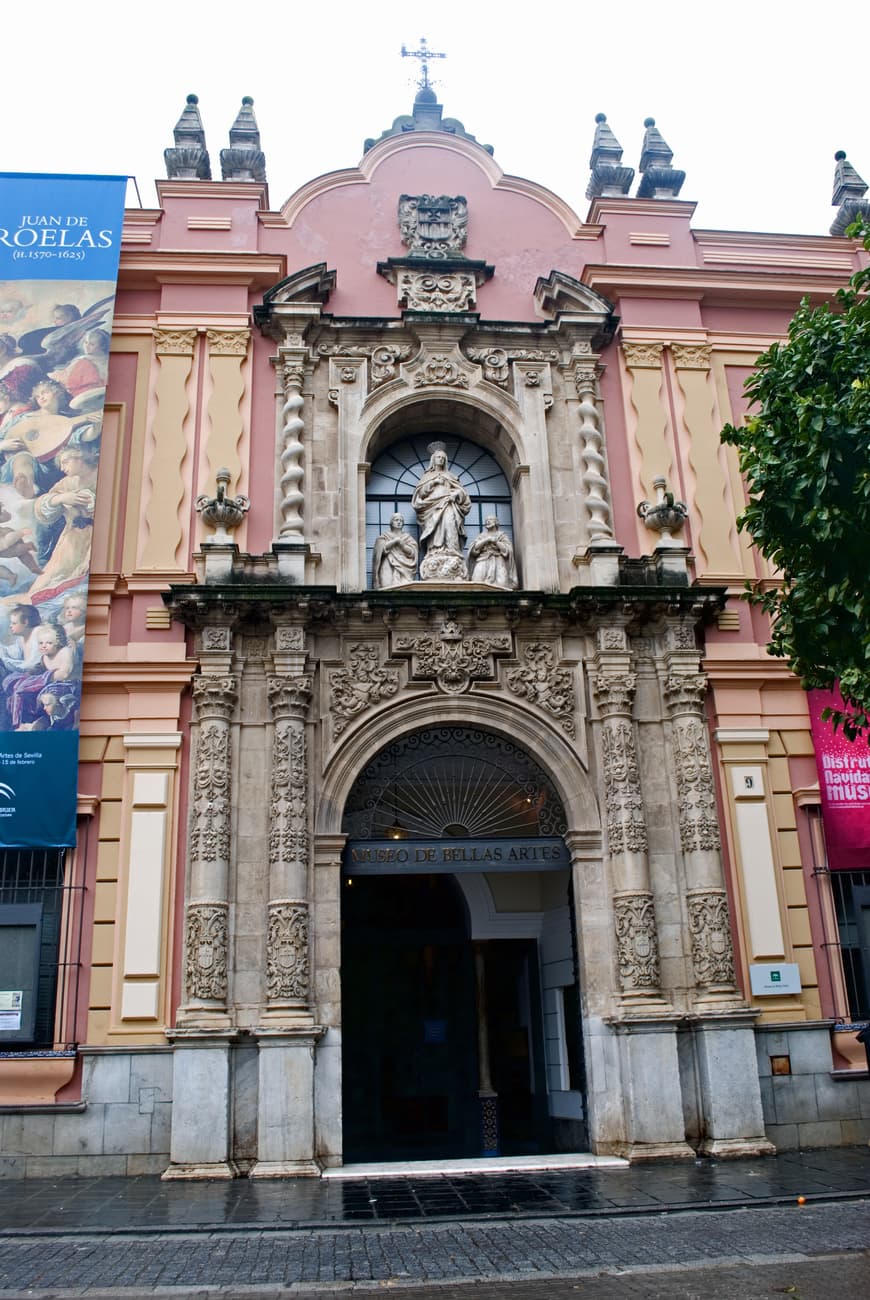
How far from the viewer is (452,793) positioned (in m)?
14.2

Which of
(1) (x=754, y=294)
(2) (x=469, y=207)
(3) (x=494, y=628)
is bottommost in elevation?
(3) (x=494, y=628)

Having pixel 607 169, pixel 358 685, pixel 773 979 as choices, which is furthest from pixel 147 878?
pixel 607 169

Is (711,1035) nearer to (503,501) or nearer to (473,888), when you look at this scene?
(473,888)

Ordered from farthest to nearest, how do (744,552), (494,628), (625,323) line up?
(625,323)
(744,552)
(494,628)

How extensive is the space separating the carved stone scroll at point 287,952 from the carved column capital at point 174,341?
761cm

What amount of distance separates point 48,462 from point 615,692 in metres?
7.72

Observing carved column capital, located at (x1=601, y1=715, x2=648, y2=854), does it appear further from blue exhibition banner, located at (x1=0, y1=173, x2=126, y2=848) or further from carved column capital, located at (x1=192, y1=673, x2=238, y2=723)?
blue exhibition banner, located at (x1=0, y1=173, x2=126, y2=848)

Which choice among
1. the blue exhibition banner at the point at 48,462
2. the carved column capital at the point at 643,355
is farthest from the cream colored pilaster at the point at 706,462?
the blue exhibition banner at the point at 48,462

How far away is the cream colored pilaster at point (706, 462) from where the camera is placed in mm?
15250

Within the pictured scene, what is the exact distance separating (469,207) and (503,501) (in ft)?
15.0

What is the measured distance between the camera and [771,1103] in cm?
1304

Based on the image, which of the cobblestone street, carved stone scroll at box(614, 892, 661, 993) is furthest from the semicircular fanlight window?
the cobblestone street

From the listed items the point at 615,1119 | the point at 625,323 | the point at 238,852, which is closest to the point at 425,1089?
the point at 615,1119

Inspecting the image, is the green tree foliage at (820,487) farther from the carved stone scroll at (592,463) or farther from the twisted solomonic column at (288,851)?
the twisted solomonic column at (288,851)
